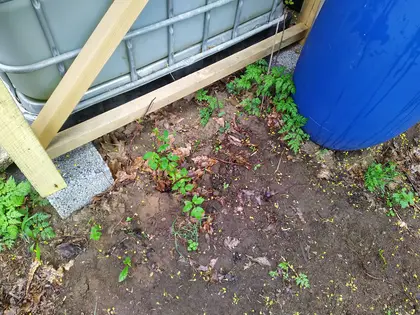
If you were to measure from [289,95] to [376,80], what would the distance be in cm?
79

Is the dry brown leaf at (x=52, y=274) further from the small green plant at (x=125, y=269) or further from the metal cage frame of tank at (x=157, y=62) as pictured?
the metal cage frame of tank at (x=157, y=62)

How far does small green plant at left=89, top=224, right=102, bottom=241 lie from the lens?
2148 millimetres

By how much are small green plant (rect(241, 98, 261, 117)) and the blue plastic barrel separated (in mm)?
332

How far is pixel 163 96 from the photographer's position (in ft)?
7.98

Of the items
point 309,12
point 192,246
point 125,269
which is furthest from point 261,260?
point 309,12

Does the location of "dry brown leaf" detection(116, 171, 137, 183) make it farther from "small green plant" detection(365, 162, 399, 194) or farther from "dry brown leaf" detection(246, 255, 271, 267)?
"small green plant" detection(365, 162, 399, 194)

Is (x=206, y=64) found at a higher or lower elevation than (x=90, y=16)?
lower

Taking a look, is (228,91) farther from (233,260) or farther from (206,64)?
(233,260)

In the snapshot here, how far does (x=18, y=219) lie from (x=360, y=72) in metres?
2.25

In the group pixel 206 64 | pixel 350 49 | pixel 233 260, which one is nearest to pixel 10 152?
pixel 233 260

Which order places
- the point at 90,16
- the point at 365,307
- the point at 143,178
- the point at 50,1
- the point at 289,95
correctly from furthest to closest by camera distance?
the point at 289,95 < the point at 143,178 < the point at 365,307 < the point at 90,16 < the point at 50,1

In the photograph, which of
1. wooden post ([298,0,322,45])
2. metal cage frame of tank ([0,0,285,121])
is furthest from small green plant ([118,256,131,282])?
wooden post ([298,0,322,45])

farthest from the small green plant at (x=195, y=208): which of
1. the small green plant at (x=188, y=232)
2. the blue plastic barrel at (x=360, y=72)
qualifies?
the blue plastic barrel at (x=360, y=72)

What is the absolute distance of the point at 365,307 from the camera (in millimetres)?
2113
